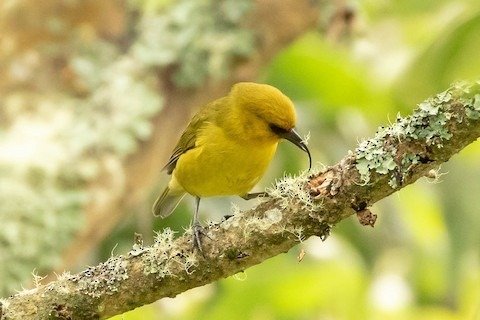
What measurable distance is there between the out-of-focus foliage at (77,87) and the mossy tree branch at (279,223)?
1569 mm

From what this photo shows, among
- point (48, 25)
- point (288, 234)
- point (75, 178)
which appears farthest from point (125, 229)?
point (288, 234)

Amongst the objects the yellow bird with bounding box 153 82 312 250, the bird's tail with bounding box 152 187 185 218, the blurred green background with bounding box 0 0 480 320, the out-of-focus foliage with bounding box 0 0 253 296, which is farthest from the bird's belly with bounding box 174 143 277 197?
the out-of-focus foliage with bounding box 0 0 253 296

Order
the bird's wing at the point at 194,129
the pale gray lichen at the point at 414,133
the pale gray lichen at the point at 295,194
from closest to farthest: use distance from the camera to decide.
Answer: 1. the pale gray lichen at the point at 414,133
2. the pale gray lichen at the point at 295,194
3. the bird's wing at the point at 194,129

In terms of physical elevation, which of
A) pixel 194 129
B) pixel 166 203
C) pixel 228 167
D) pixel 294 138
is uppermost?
pixel 166 203

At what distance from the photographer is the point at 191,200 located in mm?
4555

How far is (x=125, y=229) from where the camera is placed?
15.5ft

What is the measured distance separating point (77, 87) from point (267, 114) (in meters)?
1.74

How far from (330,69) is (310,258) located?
3.49 ft

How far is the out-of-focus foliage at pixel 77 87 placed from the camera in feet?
12.1

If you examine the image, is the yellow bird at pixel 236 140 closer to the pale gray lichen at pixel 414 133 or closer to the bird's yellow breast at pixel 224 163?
the bird's yellow breast at pixel 224 163

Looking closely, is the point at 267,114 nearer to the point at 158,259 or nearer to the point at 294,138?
the point at 294,138

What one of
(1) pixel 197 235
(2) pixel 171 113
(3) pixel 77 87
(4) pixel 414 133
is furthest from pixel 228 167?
(3) pixel 77 87

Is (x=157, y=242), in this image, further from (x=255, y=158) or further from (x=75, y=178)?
(x=75, y=178)

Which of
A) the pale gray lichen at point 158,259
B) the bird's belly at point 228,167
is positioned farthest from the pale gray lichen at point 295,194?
the bird's belly at point 228,167
